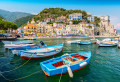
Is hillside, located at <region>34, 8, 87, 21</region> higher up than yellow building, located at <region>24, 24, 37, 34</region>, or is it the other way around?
hillside, located at <region>34, 8, 87, 21</region>

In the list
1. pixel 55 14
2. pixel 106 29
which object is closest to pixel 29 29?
pixel 55 14

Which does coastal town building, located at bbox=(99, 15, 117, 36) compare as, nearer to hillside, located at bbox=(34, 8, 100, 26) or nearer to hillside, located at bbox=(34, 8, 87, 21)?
hillside, located at bbox=(34, 8, 100, 26)

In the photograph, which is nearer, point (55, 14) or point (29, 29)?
point (29, 29)

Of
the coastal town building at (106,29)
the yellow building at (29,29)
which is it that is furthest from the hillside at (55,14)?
the yellow building at (29,29)

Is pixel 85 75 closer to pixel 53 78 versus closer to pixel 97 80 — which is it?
pixel 97 80

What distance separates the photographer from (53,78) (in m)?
9.98

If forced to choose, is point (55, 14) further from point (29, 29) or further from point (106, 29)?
point (106, 29)

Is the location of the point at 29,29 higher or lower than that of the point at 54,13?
lower

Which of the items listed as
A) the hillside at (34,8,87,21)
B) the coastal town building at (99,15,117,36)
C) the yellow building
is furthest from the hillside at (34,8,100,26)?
the yellow building

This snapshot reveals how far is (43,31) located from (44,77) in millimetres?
109536

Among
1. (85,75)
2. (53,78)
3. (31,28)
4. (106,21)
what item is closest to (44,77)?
(53,78)

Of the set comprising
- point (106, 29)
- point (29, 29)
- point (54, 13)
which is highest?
point (54, 13)

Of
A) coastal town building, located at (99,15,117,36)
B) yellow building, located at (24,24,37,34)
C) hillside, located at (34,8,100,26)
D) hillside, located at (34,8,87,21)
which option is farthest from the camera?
hillside, located at (34,8,87,21)

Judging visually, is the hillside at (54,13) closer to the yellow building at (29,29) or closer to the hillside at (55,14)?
the hillside at (55,14)
